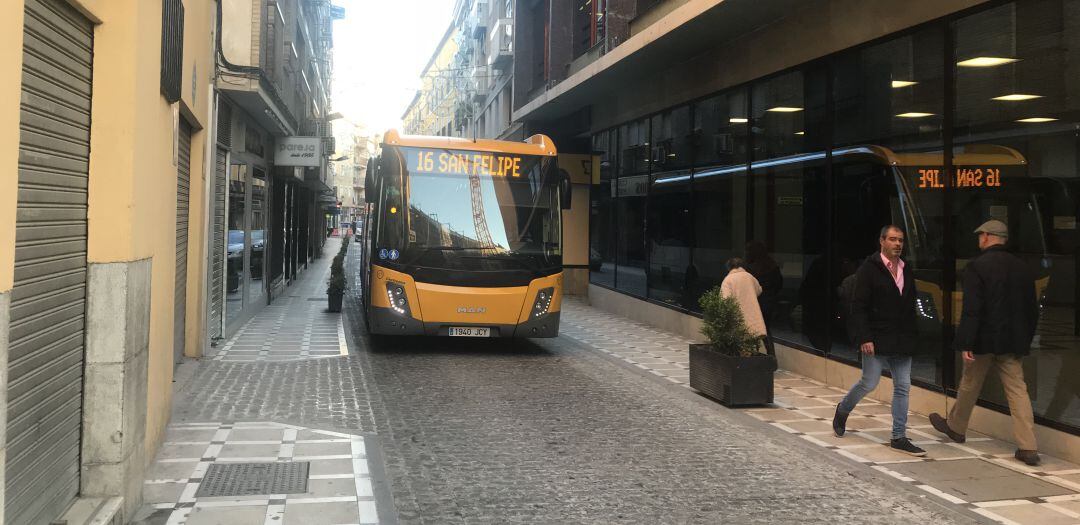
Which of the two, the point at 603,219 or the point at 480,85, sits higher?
the point at 480,85

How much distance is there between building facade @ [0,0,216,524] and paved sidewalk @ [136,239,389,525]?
50 cm

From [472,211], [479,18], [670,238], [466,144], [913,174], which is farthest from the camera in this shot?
[479,18]

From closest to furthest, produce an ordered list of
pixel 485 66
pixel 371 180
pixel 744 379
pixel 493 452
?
pixel 493 452 → pixel 744 379 → pixel 371 180 → pixel 485 66

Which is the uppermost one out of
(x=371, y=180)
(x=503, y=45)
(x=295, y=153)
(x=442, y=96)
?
(x=442, y=96)

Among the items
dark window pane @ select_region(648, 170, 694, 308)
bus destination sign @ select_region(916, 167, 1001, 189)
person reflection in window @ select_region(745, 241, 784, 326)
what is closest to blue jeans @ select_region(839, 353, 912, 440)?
bus destination sign @ select_region(916, 167, 1001, 189)

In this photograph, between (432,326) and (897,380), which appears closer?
(897,380)

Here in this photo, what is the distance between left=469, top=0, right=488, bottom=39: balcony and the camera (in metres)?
39.9

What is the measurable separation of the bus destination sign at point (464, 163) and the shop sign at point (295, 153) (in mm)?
8573

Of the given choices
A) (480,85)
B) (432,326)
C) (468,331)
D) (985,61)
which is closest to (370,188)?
(432,326)

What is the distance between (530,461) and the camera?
6.38 meters

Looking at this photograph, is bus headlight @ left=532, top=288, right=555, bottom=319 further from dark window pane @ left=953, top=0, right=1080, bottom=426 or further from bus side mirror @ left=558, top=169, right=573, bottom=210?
dark window pane @ left=953, top=0, right=1080, bottom=426

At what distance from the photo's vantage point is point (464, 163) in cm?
1209

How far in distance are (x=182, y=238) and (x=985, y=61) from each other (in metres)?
8.71

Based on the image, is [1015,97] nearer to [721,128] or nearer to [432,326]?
[721,128]
